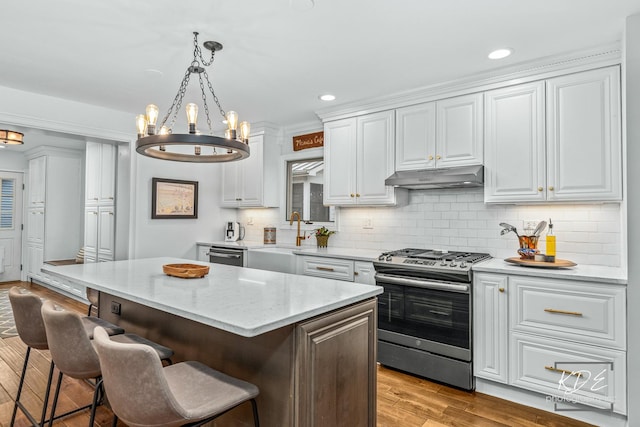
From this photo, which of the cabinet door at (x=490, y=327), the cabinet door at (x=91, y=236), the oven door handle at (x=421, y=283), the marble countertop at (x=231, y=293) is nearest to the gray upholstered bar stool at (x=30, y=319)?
the marble countertop at (x=231, y=293)

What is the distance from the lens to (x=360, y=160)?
3.88 m

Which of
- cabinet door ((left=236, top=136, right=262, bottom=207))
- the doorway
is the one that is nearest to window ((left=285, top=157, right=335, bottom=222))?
cabinet door ((left=236, top=136, right=262, bottom=207))

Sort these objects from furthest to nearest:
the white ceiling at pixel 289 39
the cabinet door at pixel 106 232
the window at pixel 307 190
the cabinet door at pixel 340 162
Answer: the cabinet door at pixel 106 232
the window at pixel 307 190
the cabinet door at pixel 340 162
the white ceiling at pixel 289 39

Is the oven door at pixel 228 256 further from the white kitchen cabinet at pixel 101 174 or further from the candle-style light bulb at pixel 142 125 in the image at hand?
the candle-style light bulb at pixel 142 125

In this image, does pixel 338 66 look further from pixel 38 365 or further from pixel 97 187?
pixel 97 187

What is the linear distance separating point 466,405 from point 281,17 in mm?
2857

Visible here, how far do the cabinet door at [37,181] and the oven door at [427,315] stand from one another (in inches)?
248

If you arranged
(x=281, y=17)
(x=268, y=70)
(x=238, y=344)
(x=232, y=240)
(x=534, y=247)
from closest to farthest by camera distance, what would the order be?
(x=238, y=344) < (x=281, y=17) < (x=534, y=247) < (x=268, y=70) < (x=232, y=240)

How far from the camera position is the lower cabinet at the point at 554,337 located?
2350 mm

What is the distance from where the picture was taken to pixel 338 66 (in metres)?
3.03

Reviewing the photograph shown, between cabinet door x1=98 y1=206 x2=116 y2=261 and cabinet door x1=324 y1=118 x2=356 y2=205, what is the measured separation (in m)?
2.92

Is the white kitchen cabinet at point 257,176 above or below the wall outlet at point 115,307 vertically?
above

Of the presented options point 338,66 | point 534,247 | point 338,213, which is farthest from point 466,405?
point 338,66

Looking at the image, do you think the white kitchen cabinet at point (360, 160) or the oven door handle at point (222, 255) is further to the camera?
the oven door handle at point (222, 255)
